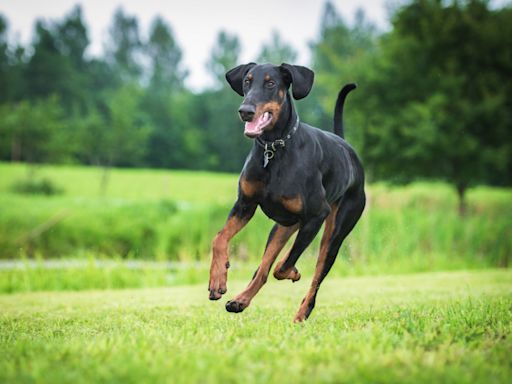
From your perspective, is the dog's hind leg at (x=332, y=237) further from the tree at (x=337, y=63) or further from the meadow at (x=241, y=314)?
the tree at (x=337, y=63)

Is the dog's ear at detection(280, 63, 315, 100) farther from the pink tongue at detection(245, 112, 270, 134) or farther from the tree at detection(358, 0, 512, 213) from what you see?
the tree at detection(358, 0, 512, 213)

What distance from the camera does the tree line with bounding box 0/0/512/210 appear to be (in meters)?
19.2

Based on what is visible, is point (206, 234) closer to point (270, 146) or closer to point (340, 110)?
point (340, 110)

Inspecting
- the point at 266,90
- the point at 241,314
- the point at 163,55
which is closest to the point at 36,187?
the point at 241,314

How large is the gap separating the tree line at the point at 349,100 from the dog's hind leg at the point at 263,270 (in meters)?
14.4

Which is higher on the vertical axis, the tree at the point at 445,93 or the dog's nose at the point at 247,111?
the tree at the point at 445,93

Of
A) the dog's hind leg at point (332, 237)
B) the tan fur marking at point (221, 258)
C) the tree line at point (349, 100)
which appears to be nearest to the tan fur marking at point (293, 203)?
the tan fur marking at point (221, 258)

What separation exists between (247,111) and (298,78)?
2.21 feet

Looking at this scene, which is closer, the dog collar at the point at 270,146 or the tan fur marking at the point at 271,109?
the tan fur marking at the point at 271,109

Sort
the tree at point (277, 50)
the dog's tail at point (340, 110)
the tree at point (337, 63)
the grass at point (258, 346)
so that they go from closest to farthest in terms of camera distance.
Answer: the grass at point (258, 346) → the dog's tail at point (340, 110) → the tree at point (337, 63) → the tree at point (277, 50)

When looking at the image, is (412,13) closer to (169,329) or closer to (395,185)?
(395,185)

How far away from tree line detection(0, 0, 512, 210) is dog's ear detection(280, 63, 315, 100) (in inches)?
558

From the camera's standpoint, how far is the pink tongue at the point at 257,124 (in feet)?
13.7

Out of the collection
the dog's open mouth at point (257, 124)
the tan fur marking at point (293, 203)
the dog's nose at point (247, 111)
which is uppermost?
the dog's nose at point (247, 111)
